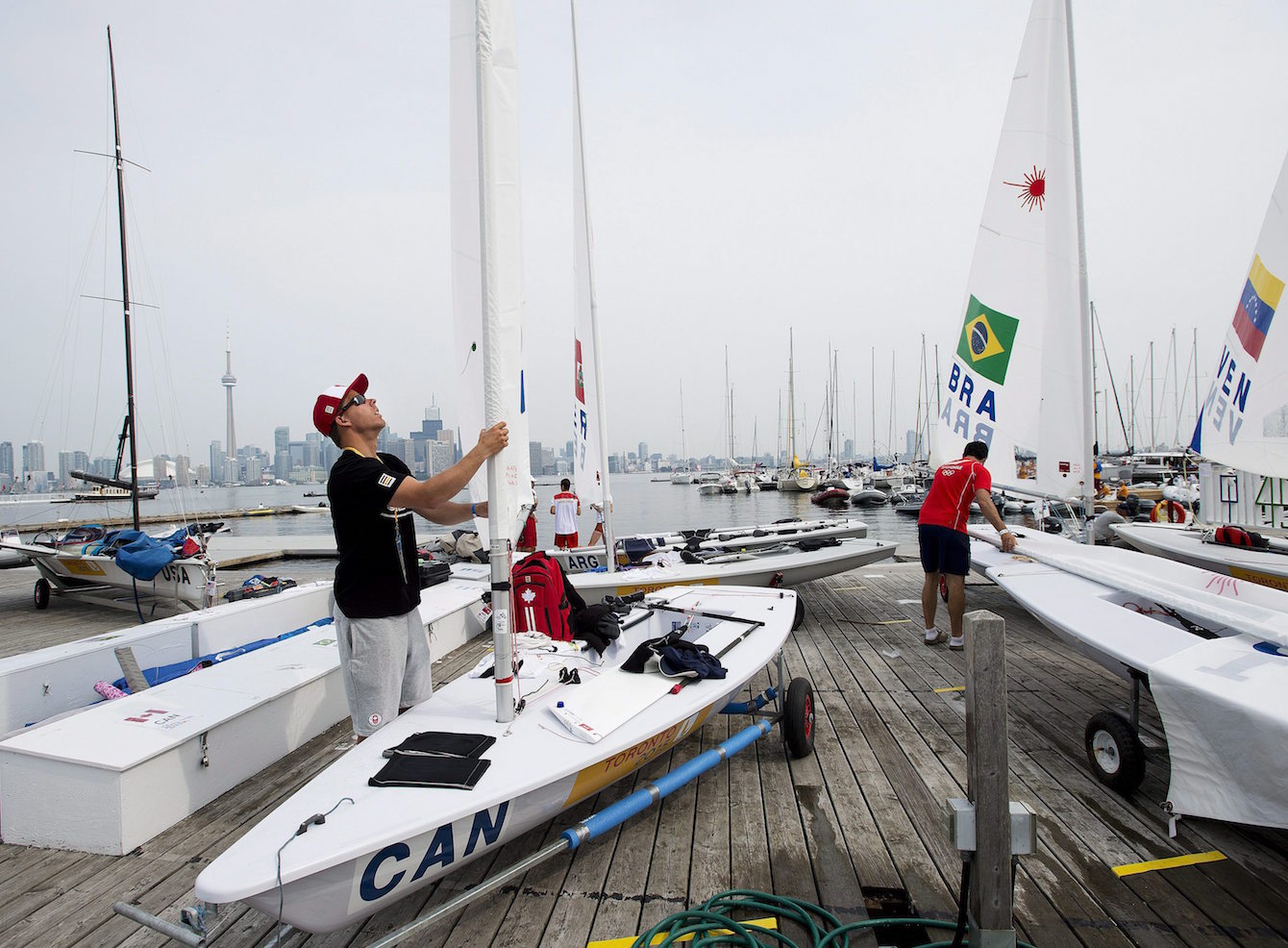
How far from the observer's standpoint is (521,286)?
246 cm

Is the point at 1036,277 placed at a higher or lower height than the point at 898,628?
higher

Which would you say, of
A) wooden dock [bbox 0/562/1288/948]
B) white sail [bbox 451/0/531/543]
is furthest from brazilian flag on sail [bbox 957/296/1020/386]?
white sail [bbox 451/0/531/543]

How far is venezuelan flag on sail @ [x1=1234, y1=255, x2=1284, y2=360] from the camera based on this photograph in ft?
13.9

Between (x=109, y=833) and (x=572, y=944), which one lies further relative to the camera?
(x=109, y=833)

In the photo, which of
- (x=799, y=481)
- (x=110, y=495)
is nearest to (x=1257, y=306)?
(x=110, y=495)

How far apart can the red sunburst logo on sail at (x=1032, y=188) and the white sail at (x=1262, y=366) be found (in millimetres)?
1443

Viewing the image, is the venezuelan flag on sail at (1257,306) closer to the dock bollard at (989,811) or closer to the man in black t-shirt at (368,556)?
the dock bollard at (989,811)

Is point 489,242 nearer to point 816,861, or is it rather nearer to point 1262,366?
point 816,861

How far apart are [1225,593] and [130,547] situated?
9.01 meters

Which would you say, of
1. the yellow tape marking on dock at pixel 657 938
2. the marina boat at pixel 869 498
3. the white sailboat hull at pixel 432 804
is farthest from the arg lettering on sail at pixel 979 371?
the marina boat at pixel 869 498

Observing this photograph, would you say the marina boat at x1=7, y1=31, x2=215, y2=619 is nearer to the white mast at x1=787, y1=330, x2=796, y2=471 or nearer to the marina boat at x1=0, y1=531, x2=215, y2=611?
the marina boat at x1=0, y1=531, x2=215, y2=611

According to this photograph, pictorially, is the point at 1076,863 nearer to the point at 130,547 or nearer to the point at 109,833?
the point at 109,833

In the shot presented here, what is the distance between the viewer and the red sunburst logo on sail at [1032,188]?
203 inches

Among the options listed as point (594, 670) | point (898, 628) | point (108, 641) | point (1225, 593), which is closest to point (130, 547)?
point (108, 641)
